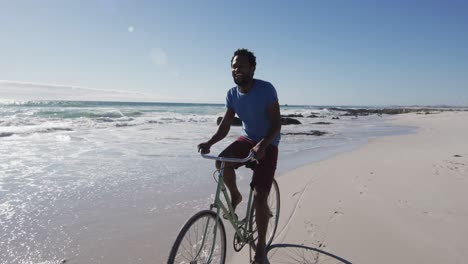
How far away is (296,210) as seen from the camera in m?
5.48

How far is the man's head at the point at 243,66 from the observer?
11.4 ft

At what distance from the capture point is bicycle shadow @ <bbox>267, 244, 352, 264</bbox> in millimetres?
3840

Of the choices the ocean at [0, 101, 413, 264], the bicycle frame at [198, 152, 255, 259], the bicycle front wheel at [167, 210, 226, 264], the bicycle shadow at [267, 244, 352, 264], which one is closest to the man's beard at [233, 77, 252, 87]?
the bicycle frame at [198, 152, 255, 259]

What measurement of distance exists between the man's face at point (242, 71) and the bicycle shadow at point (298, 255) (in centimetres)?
208

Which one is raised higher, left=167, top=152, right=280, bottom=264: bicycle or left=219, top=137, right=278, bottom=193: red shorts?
left=219, top=137, right=278, bottom=193: red shorts

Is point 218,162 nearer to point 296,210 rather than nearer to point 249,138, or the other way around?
point 249,138

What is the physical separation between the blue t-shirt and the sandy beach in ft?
5.02

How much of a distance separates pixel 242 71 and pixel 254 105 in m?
0.37

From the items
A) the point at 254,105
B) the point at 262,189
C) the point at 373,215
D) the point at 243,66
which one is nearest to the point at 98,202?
the point at 262,189

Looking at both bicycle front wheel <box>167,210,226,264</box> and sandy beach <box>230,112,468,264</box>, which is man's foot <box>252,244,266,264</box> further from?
bicycle front wheel <box>167,210,226,264</box>

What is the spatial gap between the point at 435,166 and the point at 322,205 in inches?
178

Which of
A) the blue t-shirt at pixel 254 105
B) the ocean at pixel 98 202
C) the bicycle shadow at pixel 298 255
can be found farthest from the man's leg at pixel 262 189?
the ocean at pixel 98 202

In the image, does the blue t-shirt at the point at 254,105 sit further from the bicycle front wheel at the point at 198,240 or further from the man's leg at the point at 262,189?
the bicycle front wheel at the point at 198,240

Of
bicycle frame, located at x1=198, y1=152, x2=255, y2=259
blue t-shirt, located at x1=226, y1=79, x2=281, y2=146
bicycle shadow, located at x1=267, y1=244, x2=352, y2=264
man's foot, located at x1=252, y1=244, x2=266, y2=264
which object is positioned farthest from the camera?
bicycle shadow, located at x1=267, y1=244, x2=352, y2=264
